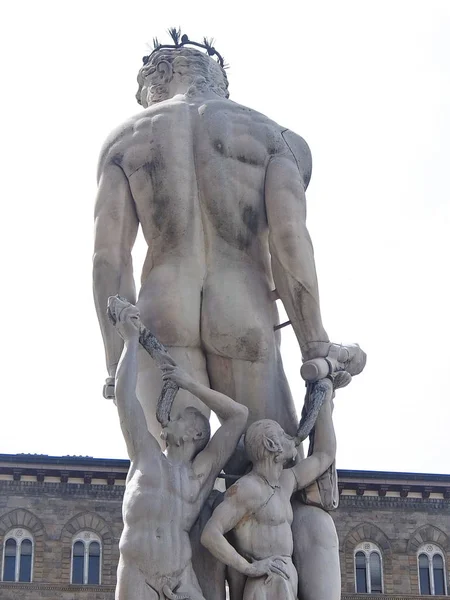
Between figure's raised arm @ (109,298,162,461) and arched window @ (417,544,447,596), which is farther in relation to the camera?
arched window @ (417,544,447,596)

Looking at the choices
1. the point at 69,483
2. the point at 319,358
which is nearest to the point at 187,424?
the point at 319,358

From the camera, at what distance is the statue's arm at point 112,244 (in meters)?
8.05

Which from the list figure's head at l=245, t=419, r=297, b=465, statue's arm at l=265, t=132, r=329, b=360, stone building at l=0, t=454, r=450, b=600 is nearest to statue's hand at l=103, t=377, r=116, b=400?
figure's head at l=245, t=419, r=297, b=465

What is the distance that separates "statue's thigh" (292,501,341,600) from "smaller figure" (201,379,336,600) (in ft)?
0.17

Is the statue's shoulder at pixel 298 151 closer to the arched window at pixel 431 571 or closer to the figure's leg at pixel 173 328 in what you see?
the figure's leg at pixel 173 328

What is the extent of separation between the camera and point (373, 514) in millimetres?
55281

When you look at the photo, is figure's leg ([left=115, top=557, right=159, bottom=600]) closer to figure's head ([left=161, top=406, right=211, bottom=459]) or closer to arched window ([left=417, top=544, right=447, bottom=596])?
figure's head ([left=161, top=406, right=211, bottom=459])

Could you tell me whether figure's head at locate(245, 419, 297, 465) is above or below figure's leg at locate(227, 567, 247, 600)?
above

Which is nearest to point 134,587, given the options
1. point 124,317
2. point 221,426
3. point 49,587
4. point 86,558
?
point 221,426

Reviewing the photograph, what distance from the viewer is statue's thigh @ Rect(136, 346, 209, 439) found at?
7727mm

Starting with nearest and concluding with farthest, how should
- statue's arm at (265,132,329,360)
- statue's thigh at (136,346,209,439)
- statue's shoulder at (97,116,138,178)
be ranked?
statue's thigh at (136,346,209,439)
statue's arm at (265,132,329,360)
statue's shoulder at (97,116,138,178)

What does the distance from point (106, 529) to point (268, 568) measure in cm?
4704

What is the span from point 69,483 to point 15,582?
385 cm

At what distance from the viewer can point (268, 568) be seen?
7.14 m
